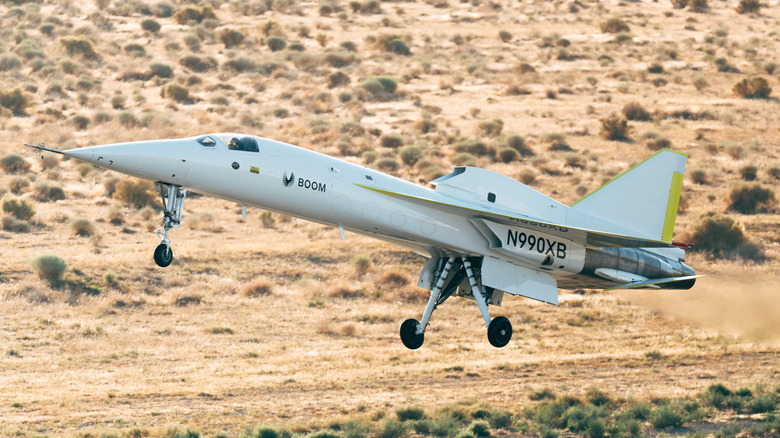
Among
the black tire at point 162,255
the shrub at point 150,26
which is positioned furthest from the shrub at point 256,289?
the shrub at point 150,26

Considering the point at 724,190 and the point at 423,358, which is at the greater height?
the point at 724,190

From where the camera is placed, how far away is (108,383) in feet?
152

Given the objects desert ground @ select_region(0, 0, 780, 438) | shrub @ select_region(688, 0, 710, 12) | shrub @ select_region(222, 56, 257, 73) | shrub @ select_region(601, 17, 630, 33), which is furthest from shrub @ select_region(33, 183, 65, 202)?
shrub @ select_region(688, 0, 710, 12)

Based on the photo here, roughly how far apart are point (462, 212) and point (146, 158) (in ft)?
28.9

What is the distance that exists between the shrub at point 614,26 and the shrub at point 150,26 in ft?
127

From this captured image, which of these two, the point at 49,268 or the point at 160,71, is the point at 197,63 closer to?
the point at 160,71

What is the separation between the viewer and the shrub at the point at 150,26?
94.4m

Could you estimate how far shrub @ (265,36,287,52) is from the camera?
305ft

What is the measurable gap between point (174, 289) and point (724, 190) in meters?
33.7

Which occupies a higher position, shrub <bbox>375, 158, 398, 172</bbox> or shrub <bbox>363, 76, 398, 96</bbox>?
shrub <bbox>363, 76, 398, 96</bbox>

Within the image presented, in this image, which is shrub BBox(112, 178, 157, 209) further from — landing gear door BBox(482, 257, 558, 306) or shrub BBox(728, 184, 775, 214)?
landing gear door BBox(482, 257, 558, 306)

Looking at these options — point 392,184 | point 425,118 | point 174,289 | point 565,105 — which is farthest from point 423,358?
point 565,105

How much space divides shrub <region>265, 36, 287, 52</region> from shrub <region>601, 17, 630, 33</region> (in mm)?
28061

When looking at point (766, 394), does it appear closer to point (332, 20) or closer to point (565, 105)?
point (565, 105)
